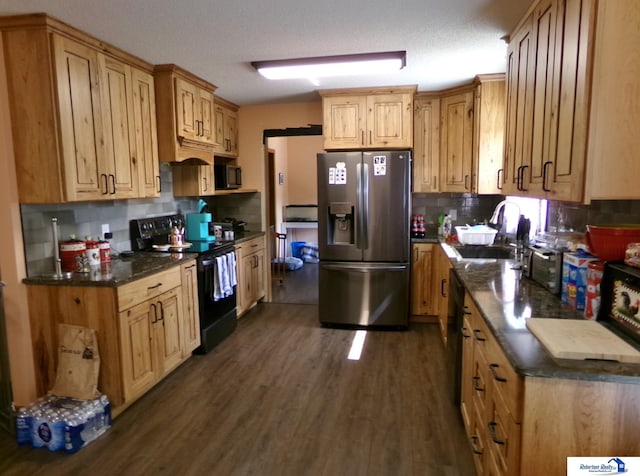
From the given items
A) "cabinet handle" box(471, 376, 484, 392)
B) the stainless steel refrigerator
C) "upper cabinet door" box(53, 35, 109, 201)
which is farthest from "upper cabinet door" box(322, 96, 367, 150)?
"cabinet handle" box(471, 376, 484, 392)

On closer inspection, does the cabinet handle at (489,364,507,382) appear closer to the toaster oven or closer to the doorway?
the toaster oven

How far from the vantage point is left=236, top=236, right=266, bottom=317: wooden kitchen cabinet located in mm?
4332

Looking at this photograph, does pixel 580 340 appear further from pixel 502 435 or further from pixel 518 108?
pixel 518 108

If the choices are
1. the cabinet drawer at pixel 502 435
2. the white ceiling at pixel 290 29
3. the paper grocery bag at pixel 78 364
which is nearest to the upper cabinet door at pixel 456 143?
the white ceiling at pixel 290 29

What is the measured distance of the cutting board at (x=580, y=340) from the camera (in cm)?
128

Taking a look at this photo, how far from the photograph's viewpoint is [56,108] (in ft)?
7.84

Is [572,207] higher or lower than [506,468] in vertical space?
higher

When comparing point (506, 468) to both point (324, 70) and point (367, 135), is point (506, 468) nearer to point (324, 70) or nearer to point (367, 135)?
point (324, 70)

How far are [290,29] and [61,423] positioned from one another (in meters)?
2.65

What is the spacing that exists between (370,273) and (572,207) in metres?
1.92

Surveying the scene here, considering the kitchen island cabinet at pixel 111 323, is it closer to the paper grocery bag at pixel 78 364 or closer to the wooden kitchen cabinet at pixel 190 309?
the paper grocery bag at pixel 78 364

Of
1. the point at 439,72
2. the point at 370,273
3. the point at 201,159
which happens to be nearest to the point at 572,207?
the point at 439,72

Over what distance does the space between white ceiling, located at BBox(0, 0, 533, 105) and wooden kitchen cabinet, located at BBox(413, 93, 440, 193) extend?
76 centimetres

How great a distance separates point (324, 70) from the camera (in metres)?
3.26
